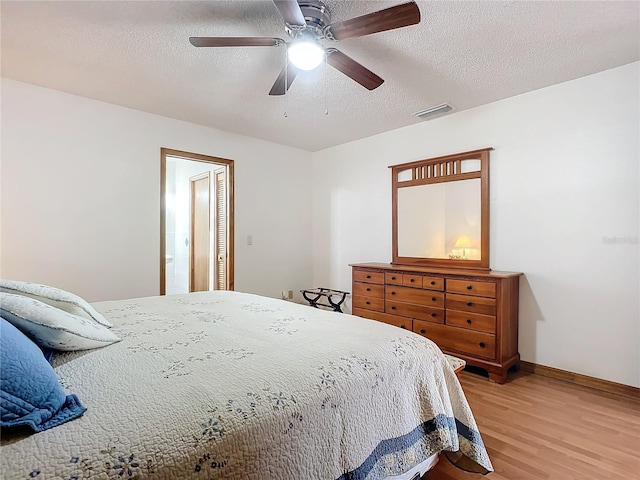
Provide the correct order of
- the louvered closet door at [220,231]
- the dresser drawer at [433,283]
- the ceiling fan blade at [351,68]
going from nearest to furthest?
the ceiling fan blade at [351,68], the dresser drawer at [433,283], the louvered closet door at [220,231]

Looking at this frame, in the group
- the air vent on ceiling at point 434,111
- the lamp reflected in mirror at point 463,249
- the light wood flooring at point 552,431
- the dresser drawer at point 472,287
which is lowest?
the light wood flooring at point 552,431

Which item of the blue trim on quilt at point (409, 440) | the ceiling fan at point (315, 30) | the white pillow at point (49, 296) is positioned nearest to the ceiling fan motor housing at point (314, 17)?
the ceiling fan at point (315, 30)

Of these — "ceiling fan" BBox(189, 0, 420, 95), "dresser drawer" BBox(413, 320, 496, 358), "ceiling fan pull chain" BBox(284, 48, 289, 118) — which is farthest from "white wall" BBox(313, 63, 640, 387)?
"ceiling fan" BBox(189, 0, 420, 95)

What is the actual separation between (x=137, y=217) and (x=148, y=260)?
0.46 meters

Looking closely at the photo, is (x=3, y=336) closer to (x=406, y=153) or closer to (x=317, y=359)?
(x=317, y=359)

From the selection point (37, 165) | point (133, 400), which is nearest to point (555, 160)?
point (133, 400)

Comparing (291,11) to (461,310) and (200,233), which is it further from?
(200,233)

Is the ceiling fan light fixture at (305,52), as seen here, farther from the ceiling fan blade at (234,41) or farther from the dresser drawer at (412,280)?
the dresser drawer at (412,280)

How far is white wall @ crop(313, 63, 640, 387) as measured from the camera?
2.53 meters

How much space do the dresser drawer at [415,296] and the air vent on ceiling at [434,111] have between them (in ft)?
5.92

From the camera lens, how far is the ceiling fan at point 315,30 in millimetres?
1612

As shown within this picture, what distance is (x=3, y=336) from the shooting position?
2.58ft

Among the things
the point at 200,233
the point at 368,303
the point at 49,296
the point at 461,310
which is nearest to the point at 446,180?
the point at 461,310

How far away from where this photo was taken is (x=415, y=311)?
10.7ft
